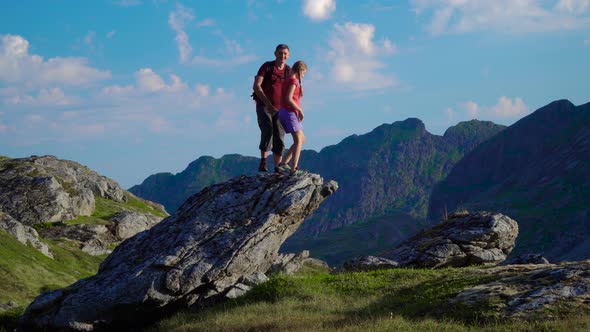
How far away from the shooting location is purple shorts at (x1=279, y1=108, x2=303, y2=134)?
22.1 m

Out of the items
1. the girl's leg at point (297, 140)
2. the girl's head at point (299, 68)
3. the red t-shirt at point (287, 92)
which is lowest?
the girl's leg at point (297, 140)

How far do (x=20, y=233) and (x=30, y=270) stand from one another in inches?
596

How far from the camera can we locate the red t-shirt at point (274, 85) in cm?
2266

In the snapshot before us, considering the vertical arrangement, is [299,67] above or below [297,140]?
above

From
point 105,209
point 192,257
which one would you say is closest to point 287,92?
point 192,257

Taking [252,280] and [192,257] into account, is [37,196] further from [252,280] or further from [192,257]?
[192,257]

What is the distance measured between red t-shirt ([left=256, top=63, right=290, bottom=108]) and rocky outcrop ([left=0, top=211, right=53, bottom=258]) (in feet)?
197

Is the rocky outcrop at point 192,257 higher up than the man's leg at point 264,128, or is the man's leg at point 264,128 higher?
the man's leg at point 264,128

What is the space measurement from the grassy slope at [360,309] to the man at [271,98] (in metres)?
5.71

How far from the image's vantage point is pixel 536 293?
53.4 feet

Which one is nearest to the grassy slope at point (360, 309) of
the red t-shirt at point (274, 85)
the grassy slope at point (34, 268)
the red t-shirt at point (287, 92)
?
the red t-shirt at point (287, 92)

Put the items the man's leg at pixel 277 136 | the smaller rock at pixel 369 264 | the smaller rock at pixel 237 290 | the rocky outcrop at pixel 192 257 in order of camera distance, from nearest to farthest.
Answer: the rocky outcrop at pixel 192 257 < the smaller rock at pixel 237 290 < the man's leg at pixel 277 136 < the smaller rock at pixel 369 264

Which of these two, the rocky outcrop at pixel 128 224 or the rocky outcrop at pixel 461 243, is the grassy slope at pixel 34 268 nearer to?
the rocky outcrop at pixel 128 224

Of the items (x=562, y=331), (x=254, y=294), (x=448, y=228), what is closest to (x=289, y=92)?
(x=254, y=294)
